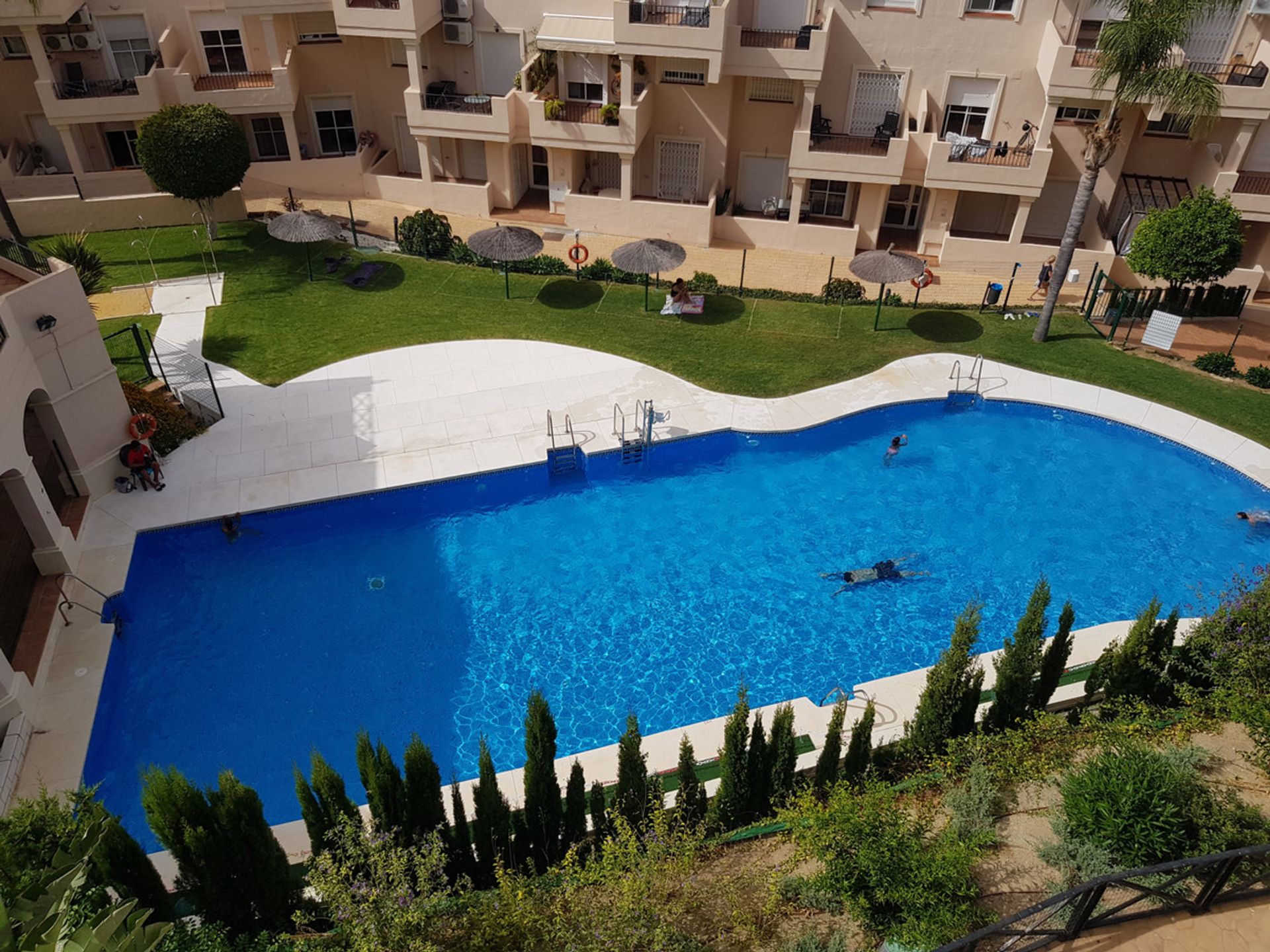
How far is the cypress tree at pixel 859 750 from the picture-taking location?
46.2 ft

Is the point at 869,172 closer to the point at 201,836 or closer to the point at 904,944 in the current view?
the point at 904,944

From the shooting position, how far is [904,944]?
11.0m

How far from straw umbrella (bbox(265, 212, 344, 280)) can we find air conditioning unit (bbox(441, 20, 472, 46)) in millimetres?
9443

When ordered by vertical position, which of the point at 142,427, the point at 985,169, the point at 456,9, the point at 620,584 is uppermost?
the point at 456,9

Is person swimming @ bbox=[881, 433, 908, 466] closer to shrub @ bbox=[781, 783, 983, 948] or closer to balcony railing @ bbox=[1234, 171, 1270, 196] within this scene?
shrub @ bbox=[781, 783, 983, 948]

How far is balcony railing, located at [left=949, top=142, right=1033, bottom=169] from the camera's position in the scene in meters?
29.8

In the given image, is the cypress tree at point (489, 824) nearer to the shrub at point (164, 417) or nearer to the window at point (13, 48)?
the shrub at point (164, 417)

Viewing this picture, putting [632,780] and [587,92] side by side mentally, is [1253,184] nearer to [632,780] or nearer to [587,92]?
[587,92]

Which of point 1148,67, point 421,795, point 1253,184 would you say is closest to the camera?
point 421,795

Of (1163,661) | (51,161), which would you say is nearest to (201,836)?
(1163,661)

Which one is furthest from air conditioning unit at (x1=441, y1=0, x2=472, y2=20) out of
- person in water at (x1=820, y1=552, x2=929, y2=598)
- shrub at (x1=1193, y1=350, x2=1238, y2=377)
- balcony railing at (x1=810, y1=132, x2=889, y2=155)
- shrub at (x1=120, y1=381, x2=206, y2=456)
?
shrub at (x1=1193, y1=350, x2=1238, y2=377)

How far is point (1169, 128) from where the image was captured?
30.5 meters

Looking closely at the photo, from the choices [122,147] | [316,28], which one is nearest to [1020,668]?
[316,28]

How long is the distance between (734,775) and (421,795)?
467 centimetres
